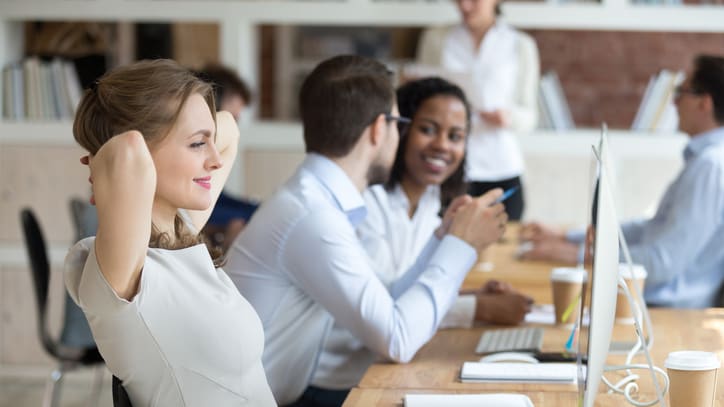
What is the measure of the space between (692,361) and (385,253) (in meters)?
1.10

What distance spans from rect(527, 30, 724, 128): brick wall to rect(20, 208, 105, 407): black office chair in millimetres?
3023

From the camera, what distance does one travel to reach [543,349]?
2.02 metres

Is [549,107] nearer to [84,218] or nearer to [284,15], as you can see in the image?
[284,15]

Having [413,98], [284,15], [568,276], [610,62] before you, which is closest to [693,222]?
[568,276]

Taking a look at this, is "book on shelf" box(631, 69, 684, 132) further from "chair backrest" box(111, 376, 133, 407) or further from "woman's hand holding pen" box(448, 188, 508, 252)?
"chair backrest" box(111, 376, 133, 407)

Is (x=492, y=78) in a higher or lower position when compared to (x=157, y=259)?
lower

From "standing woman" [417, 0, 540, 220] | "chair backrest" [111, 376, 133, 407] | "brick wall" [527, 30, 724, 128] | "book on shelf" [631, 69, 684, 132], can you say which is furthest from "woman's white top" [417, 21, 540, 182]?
"chair backrest" [111, 376, 133, 407]

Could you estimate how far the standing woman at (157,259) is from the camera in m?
1.24

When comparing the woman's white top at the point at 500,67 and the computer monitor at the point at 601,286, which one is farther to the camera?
the woman's white top at the point at 500,67

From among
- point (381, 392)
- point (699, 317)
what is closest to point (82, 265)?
point (381, 392)

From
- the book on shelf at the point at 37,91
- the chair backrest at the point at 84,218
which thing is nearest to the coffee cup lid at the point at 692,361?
the chair backrest at the point at 84,218

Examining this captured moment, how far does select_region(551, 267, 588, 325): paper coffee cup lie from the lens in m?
2.29

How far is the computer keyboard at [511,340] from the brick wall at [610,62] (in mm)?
3421

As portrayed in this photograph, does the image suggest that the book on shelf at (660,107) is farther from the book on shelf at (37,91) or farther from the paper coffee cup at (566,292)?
the book on shelf at (37,91)
